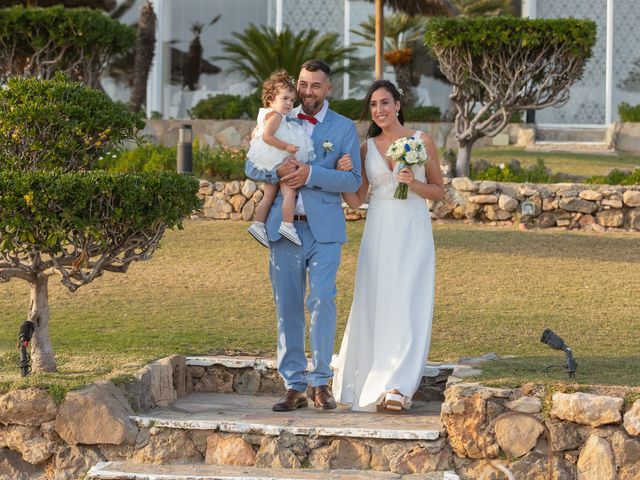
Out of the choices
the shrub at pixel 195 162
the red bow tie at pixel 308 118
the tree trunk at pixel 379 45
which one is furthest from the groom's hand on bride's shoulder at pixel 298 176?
the tree trunk at pixel 379 45

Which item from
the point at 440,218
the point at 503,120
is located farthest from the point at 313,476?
the point at 503,120

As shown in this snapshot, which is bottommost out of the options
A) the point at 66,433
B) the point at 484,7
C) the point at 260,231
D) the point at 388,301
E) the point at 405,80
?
the point at 66,433

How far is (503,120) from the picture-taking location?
16.0 m

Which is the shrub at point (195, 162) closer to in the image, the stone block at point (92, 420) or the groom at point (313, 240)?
the groom at point (313, 240)

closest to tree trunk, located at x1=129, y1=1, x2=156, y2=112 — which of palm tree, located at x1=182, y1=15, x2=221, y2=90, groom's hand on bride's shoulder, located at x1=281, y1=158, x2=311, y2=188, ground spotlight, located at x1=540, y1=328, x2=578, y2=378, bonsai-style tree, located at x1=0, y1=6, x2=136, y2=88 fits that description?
palm tree, located at x1=182, y1=15, x2=221, y2=90

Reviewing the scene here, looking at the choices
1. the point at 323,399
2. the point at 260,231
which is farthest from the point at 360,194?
the point at 323,399

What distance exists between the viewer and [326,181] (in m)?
6.51

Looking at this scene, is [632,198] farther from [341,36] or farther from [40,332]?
[341,36]

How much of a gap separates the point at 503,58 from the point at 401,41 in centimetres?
963

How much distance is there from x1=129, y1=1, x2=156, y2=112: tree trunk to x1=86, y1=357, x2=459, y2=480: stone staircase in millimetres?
16668

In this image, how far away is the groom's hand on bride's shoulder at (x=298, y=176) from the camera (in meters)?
6.46

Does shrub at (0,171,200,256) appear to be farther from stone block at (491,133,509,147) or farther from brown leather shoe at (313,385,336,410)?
stone block at (491,133,509,147)

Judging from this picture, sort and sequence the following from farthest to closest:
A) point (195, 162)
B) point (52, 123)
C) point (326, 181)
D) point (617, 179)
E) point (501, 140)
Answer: point (501, 140), point (195, 162), point (617, 179), point (52, 123), point (326, 181)

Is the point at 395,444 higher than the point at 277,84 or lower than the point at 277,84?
lower
